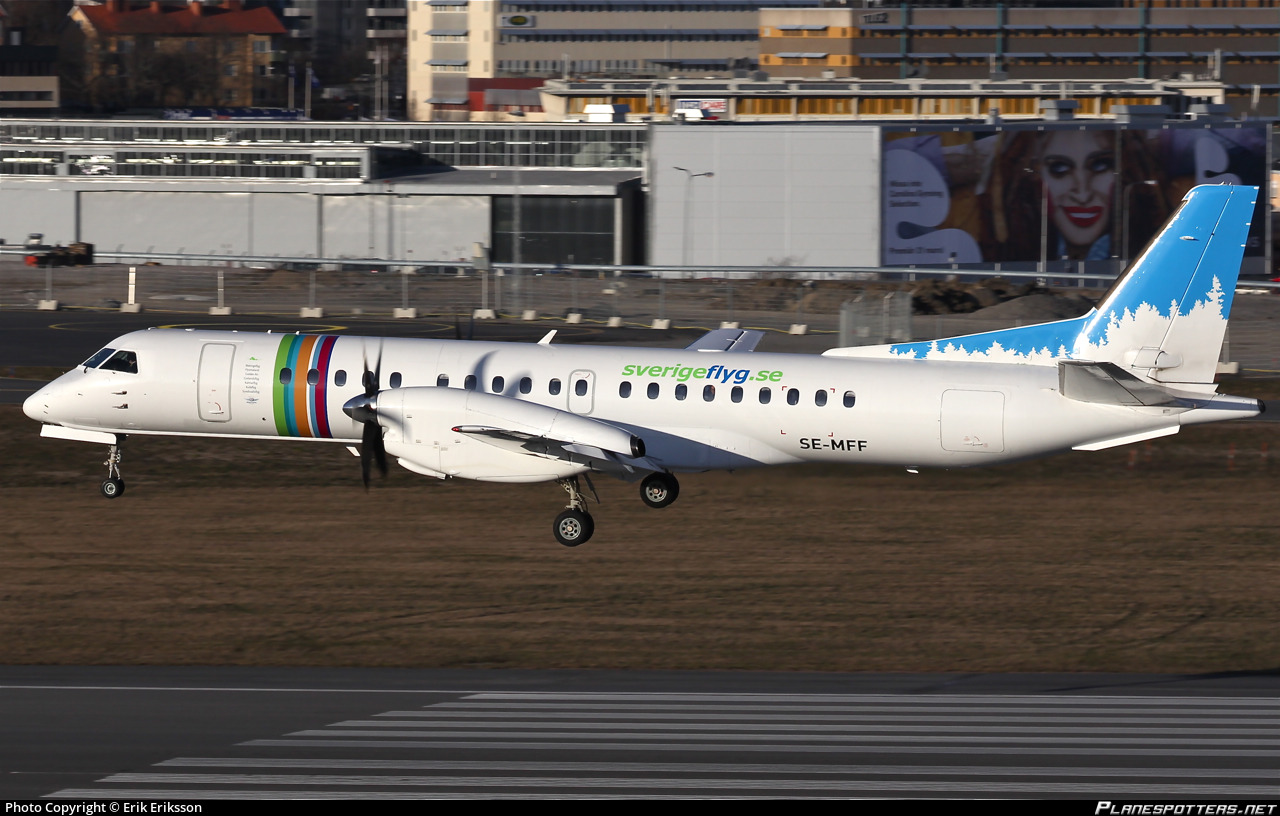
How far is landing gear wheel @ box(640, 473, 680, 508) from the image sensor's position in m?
31.1

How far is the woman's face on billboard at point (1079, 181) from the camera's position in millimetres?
107375

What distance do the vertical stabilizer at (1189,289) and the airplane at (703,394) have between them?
0.04 m

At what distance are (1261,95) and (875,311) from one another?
153 meters

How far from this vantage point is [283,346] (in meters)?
30.0

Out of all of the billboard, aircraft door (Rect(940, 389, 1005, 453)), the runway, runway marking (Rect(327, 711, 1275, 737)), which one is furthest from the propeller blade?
the billboard

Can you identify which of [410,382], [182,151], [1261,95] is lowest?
[410,382]

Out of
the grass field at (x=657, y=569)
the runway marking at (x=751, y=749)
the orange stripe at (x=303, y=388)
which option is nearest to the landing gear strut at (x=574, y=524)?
the grass field at (x=657, y=569)

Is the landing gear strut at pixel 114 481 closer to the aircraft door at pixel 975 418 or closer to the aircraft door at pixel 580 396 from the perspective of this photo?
the aircraft door at pixel 580 396

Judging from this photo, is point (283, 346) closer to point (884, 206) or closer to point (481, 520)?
point (481, 520)

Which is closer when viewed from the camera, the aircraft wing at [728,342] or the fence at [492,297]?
the aircraft wing at [728,342]

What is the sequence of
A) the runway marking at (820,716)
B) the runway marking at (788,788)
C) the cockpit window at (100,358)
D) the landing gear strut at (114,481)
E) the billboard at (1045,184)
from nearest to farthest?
1. the runway marking at (788,788)
2. the runway marking at (820,716)
3. the cockpit window at (100,358)
4. the landing gear strut at (114,481)
5. the billboard at (1045,184)

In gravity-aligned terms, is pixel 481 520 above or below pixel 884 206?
below
